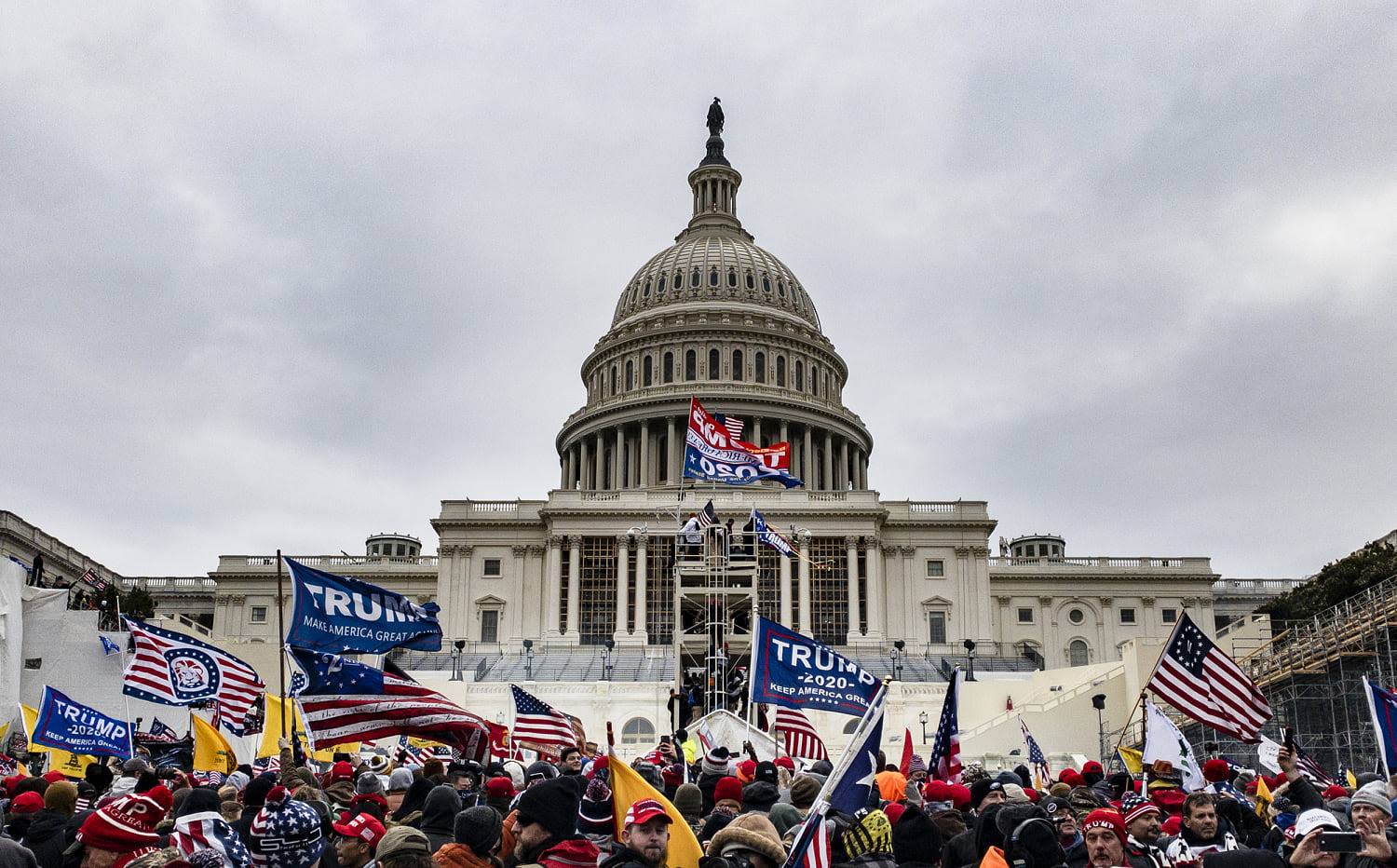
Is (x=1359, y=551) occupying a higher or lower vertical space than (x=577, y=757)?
higher

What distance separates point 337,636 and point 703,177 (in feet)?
327

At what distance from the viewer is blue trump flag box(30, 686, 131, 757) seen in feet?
60.8

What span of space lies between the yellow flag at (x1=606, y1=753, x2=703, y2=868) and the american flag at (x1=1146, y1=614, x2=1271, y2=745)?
1107 cm

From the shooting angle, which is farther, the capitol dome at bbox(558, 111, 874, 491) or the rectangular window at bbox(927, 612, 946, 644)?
the capitol dome at bbox(558, 111, 874, 491)

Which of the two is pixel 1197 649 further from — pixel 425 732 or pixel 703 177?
pixel 703 177

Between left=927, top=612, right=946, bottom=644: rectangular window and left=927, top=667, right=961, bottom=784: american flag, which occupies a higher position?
left=927, top=612, right=946, bottom=644: rectangular window

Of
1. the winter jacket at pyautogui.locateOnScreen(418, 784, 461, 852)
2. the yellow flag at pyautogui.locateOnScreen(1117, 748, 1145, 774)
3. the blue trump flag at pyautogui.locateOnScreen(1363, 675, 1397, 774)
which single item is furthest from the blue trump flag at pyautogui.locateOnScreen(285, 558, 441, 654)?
the blue trump flag at pyautogui.locateOnScreen(1363, 675, 1397, 774)

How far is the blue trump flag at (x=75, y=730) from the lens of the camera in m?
18.5

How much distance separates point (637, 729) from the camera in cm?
4959

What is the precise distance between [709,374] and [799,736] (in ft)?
240

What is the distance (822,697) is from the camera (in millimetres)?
20594

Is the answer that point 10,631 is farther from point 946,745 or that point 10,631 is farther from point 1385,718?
point 1385,718

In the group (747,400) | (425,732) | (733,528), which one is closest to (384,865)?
(425,732)

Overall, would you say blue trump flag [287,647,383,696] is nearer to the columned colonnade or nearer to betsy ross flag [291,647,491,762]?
betsy ross flag [291,647,491,762]
